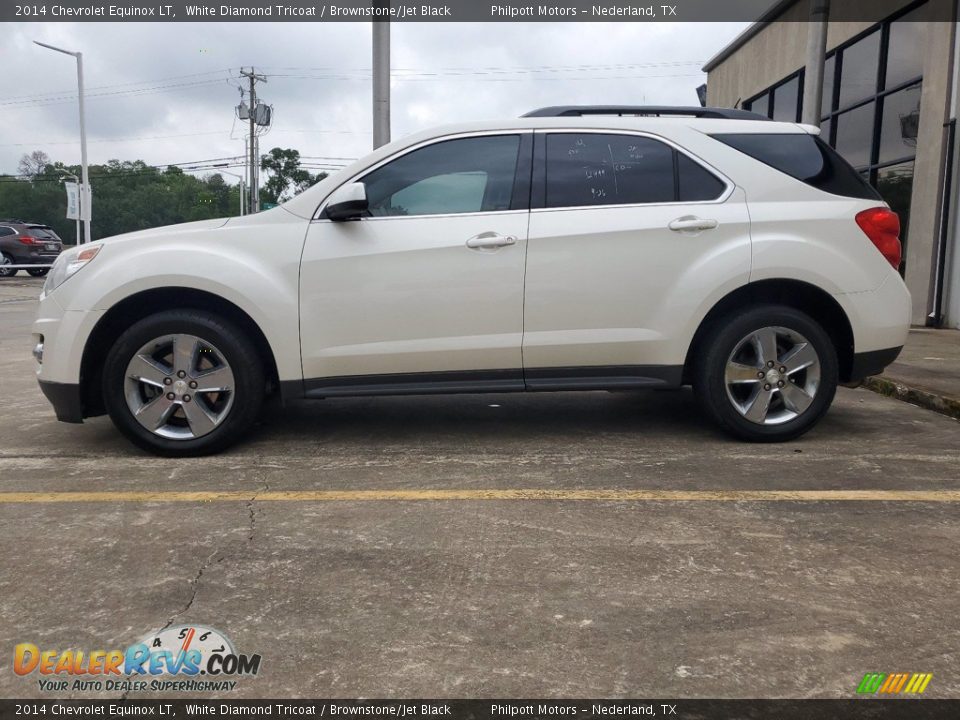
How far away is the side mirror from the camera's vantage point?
4164mm

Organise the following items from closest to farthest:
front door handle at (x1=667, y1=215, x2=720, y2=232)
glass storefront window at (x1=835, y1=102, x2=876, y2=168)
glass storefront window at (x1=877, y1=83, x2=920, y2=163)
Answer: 1. front door handle at (x1=667, y1=215, x2=720, y2=232)
2. glass storefront window at (x1=877, y1=83, x2=920, y2=163)
3. glass storefront window at (x1=835, y1=102, x2=876, y2=168)

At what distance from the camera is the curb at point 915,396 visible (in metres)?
5.35

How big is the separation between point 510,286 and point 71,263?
93.4 inches

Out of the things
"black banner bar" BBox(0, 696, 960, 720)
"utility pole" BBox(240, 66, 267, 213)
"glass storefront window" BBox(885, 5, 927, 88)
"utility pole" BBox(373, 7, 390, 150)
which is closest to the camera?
"black banner bar" BBox(0, 696, 960, 720)

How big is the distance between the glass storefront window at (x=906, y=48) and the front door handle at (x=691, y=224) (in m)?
8.97

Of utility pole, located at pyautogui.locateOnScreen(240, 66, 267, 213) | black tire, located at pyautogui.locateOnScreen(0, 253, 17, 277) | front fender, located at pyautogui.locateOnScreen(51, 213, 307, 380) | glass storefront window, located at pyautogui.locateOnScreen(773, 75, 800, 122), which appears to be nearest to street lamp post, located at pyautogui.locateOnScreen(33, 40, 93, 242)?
black tire, located at pyautogui.locateOnScreen(0, 253, 17, 277)

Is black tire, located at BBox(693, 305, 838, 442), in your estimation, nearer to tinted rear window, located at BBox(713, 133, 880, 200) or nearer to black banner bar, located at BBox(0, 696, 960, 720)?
tinted rear window, located at BBox(713, 133, 880, 200)

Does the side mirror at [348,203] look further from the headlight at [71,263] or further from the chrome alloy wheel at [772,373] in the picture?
the chrome alloy wheel at [772,373]

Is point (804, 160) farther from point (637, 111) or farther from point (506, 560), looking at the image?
point (506, 560)

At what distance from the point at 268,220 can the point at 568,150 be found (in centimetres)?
172

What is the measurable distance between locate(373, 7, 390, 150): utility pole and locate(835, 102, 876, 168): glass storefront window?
27.0ft

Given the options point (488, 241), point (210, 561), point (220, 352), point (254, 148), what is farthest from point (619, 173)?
point (254, 148)

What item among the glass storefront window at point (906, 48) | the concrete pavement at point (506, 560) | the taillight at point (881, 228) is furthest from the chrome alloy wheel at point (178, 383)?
the glass storefront window at point (906, 48)

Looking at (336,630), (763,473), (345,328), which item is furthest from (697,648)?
(345,328)
